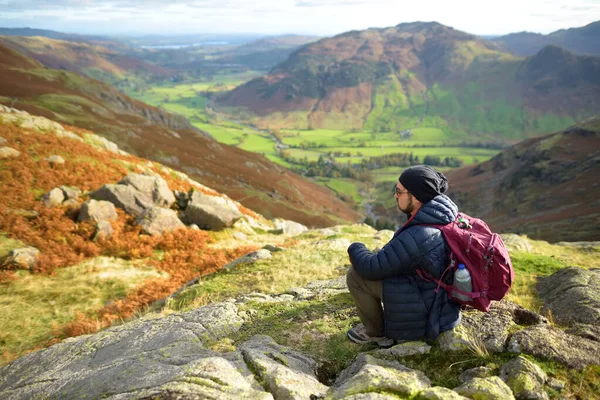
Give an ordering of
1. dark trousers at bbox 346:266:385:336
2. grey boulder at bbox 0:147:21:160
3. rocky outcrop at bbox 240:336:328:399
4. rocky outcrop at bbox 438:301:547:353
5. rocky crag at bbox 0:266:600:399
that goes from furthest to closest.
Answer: grey boulder at bbox 0:147:21:160 → dark trousers at bbox 346:266:385:336 → rocky outcrop at bbox 438:301:547:353 → rocky outcrop at bbox 240:336:328:399 → rocky crag at bbox 0:266:600:399

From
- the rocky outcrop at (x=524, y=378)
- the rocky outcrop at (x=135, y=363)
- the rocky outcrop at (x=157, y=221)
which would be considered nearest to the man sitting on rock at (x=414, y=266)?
the rocky outcrop at (x=524, y=378)

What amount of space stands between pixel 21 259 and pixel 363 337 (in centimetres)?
1765

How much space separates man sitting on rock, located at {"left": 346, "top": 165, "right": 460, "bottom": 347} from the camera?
6.50m

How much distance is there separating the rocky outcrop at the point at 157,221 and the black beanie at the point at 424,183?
770 inches

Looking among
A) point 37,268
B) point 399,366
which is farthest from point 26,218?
point 399,366

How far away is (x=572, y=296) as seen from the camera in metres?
9.66

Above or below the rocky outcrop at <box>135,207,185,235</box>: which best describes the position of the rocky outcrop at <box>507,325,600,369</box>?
above

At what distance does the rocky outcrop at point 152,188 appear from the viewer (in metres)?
25.8

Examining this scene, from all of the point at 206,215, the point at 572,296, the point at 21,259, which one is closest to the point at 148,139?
the point at 206,215

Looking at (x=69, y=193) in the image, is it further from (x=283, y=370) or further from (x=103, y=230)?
(x=283, y=370)

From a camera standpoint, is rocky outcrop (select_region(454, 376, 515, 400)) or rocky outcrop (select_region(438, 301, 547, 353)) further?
rocky outcrop (select_region(438, 301, 547, 353))

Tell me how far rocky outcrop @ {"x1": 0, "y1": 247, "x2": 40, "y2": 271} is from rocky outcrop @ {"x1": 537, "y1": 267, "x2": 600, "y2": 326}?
21277 mm

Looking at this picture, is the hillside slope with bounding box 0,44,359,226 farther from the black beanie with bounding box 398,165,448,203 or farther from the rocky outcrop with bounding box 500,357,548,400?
the rocky outcrop with bounding box 500,357,548,400

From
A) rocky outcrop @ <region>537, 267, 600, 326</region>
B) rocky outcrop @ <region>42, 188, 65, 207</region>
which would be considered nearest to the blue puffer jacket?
rocky outcrop @ <region>537, 267, 600, 326</region>
